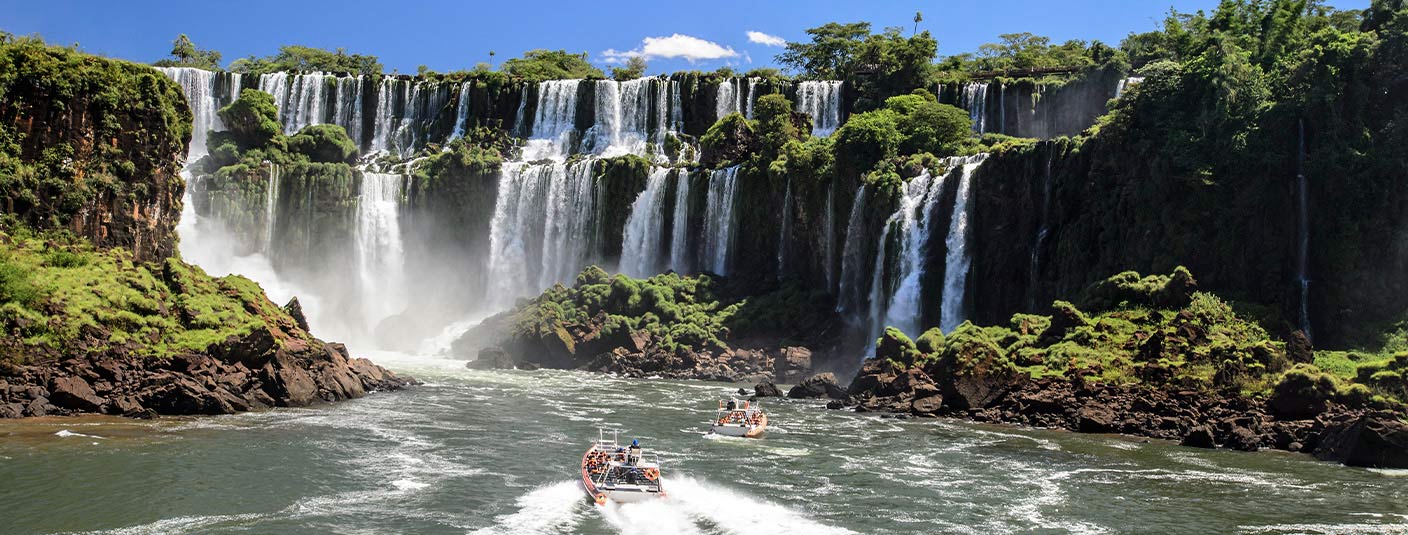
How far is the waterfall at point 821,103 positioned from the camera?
94.6m

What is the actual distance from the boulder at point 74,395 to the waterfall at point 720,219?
147 feet

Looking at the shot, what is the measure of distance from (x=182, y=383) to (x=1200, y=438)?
Answer: 3430 centimetres

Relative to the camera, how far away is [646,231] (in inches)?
3236

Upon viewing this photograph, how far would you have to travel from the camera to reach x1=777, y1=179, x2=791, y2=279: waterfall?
76.5m

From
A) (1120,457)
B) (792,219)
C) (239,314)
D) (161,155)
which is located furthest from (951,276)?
(161,155)

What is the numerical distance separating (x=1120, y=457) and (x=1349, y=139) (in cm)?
2234

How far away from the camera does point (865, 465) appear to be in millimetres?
35438

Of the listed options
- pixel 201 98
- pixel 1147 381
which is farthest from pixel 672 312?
pixel 201 98

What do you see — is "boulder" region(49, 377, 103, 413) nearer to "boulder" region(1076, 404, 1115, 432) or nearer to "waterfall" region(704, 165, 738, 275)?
"boulder" region(1076, 404, 1115, 432)

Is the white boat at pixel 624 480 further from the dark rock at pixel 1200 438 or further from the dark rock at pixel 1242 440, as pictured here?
the dark rock at pixel 1242 440

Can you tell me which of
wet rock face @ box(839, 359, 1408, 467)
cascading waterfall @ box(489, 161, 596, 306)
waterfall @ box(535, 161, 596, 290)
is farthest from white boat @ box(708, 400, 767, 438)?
cascading waterfall @ box(489, 161, 596, 306)

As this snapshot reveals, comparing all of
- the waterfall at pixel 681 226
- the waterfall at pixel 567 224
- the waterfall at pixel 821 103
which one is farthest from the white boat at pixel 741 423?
the waterfall at pixel 821 103

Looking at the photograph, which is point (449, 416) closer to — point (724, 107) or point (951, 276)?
point (951, 276)

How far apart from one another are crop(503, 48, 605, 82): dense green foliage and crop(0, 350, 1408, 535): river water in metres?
65.4
